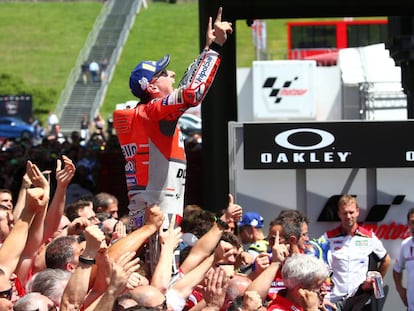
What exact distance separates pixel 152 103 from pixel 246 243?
3077 millimetres

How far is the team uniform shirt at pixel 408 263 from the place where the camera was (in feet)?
36.2

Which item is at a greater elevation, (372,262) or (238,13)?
(238,13)

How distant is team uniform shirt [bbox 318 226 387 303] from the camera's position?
35.7 feet

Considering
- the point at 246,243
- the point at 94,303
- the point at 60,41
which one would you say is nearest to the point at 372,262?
the point at 246,243

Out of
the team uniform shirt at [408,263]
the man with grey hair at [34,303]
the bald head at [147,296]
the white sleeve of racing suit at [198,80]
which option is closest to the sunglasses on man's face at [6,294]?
the man with grey hair at [34,303]

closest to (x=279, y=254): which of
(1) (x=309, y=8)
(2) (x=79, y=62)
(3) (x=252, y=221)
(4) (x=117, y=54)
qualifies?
(3) (x=252, y=221)

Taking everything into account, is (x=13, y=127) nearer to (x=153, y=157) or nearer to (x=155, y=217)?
(x=153, y=157)

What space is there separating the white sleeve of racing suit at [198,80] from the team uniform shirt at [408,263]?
4.10 m

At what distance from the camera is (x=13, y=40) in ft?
267

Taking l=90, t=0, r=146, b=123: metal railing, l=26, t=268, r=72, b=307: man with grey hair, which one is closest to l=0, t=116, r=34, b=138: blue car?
l=90, t=0, r=146, b=123: metal railing

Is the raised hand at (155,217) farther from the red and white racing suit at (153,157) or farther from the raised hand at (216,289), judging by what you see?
the red and white racing suit at (153,157)

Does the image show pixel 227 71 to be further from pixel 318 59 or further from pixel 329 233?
pixel 318 59

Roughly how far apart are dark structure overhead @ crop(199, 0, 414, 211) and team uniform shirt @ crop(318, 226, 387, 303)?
3255 millimetres

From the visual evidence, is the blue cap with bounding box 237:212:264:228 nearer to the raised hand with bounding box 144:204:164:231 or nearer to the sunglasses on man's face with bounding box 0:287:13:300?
the raised hand with bounding box 144:204:164:231
